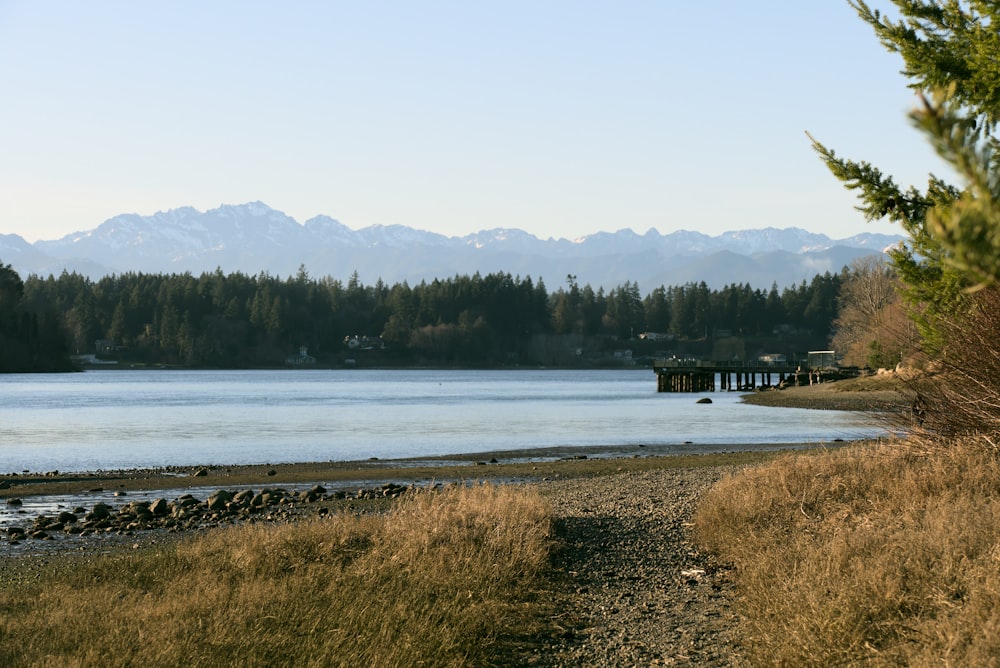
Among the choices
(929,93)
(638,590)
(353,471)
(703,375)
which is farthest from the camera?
(703,375)

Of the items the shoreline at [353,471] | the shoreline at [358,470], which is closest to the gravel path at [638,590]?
the shoreline at [358,470]

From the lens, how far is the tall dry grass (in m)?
8.90

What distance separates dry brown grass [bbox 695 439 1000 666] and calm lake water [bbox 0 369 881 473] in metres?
10.4

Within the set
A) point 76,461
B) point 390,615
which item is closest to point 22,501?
point 76,461

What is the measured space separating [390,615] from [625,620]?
2562 mm

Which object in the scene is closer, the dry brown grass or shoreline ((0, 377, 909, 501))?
the dry brown grass

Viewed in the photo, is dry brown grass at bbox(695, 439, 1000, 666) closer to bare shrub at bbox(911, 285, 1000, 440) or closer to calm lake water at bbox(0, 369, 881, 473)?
bare shrub at bbox(911, 285, 1000, 440)

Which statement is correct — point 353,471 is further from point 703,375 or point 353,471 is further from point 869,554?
point 703,375

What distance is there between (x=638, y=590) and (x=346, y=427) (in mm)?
46479

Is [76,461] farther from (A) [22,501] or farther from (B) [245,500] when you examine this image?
(B) [245,500]

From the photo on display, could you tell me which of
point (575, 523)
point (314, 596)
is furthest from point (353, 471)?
point (314, 596)

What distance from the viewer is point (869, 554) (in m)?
10.1

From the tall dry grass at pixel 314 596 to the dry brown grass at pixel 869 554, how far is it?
2562 millimetres

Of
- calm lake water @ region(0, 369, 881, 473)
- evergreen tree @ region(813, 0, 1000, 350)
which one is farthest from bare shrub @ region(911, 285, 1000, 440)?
calm lake water @ region(0, 369, 881, 473)
